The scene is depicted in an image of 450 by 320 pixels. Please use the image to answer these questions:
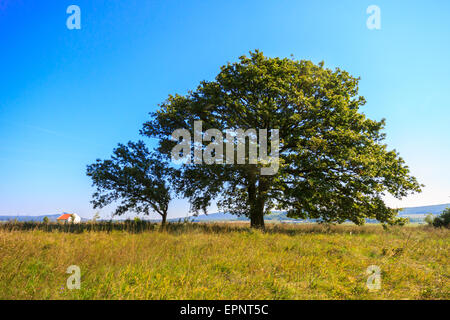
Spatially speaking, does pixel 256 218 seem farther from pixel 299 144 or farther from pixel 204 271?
pixel 204 271

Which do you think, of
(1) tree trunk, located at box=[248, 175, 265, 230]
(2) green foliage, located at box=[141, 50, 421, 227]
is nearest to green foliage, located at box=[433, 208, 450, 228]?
(2) green foliage, located at box=[141, 50, 421, 227]

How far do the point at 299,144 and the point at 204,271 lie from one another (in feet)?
39.3

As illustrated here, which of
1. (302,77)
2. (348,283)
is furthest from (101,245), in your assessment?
(302,77)

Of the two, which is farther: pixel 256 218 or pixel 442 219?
pixel 442 219

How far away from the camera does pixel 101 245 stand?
6914 mm

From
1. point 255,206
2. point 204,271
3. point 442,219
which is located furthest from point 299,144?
point 442,219

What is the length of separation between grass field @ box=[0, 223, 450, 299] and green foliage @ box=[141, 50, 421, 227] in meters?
6.41

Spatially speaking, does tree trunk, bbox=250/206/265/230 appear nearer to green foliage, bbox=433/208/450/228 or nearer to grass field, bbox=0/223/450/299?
grass field, bbox=0/223/450/299

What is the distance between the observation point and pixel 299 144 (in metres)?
15.0

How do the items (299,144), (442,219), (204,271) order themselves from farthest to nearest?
(442,219)
(299,144)
(204,271)
